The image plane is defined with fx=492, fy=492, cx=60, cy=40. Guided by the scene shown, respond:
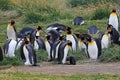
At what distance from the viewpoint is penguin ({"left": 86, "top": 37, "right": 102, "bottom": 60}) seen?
49.0ft

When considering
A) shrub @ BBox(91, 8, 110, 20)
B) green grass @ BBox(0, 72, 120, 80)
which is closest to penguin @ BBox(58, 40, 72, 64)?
green grass @ BBox(0, 72, 120, 80)

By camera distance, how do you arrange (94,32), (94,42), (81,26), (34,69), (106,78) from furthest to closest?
(81,26) → (94,32) → (94,42) → (34,69) → (106,78)

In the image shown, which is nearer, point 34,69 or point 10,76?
point 10,76

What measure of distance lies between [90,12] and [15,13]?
154 inches

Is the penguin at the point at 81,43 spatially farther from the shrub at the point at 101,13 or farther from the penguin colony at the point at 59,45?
the shrub at the point at 101,13

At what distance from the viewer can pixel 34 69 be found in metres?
12.8

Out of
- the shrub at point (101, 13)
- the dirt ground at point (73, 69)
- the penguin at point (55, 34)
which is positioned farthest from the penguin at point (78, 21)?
the dirt ground at point (73, 69)

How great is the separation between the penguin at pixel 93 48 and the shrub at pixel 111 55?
0.30m

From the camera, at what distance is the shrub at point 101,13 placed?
23219 millimetres

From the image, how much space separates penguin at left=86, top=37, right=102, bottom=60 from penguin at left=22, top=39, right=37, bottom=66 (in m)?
1.93

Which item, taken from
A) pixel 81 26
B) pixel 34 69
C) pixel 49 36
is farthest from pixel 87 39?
pixel 81 26

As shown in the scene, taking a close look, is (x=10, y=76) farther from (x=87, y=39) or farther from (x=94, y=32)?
(x=94, y=32)

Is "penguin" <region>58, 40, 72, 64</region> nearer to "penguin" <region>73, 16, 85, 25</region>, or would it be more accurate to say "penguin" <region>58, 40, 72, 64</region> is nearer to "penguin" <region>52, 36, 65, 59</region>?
"penguin" <region>52, 36, 65, 59</region>

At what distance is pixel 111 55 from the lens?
1419 centimetres
